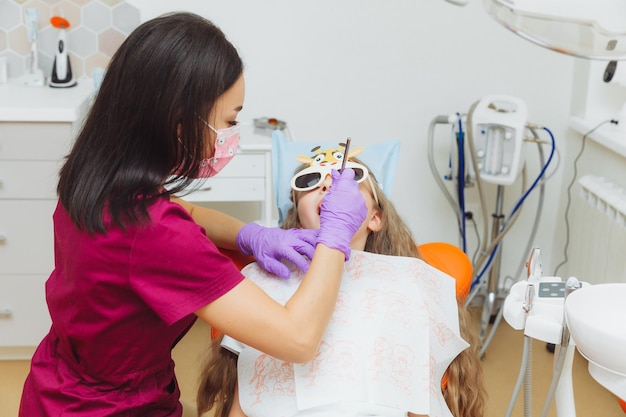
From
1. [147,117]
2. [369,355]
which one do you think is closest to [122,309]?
[147,117]

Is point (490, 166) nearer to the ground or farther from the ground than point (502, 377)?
farther from the ground

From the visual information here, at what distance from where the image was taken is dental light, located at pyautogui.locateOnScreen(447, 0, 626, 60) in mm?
992

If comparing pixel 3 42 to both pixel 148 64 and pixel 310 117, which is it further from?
pixel 148 64

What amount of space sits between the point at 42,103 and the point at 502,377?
Result: 1.83 metres

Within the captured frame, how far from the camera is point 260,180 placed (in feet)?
8.66

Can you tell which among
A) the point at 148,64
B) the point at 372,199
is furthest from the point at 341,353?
the point at 148,64

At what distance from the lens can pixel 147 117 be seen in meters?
1.25

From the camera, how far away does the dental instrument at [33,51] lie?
2.91 m

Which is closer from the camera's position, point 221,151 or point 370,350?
point 221,151

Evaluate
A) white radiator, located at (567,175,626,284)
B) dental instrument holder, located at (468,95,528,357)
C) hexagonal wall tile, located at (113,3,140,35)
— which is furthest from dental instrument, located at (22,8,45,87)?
white radiator, located at (567,175,626,284)

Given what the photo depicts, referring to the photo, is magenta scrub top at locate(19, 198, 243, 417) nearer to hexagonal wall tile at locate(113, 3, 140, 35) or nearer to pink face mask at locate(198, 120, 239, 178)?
pink face mask at locate(198, 120, 239, 178)

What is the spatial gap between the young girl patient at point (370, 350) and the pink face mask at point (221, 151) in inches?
11.3

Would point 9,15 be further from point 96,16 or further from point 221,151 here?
point 221,151

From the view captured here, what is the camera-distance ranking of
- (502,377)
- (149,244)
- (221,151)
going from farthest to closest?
1. (502,377)
2. (221,151)
3. (149,244)
